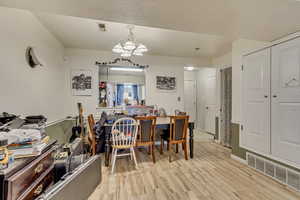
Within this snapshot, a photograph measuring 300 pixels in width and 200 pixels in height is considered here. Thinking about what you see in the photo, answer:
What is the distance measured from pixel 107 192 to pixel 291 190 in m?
2.51

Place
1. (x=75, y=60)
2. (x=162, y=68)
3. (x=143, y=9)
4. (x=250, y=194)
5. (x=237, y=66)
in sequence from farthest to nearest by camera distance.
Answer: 1. (x=162, y=68)
2. (x=75, y=60)
3. (x=237, y=66)
4. (x=250, y=194)
5. (x=143, y=9)

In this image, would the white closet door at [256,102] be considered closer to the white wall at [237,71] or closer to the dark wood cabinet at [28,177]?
the white wall at [237,71]

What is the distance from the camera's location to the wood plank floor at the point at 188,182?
1.89m

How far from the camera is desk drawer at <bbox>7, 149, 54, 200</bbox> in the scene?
2.26 ft

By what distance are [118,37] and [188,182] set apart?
299 centimetres

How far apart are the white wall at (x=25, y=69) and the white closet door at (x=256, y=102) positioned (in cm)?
363

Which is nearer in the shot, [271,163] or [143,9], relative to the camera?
[143,9]

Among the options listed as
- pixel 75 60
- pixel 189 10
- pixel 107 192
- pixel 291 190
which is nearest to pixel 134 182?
pixel 107 192

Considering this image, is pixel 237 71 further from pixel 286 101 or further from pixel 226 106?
pixel 226 106

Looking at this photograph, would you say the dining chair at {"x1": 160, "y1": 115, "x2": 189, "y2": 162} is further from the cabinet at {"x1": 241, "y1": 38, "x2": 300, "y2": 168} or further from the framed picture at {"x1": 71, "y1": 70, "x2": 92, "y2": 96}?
the framed picture at {"x1": 71, "y1": 70, "x2": 92, "y2": 96}

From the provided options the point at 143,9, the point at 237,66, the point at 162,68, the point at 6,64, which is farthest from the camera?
the point at 162,68

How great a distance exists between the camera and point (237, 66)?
10.0 feet

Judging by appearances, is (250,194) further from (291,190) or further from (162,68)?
(162,68)

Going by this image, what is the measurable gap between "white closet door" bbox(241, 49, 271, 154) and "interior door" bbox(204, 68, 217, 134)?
1930 millimetres
